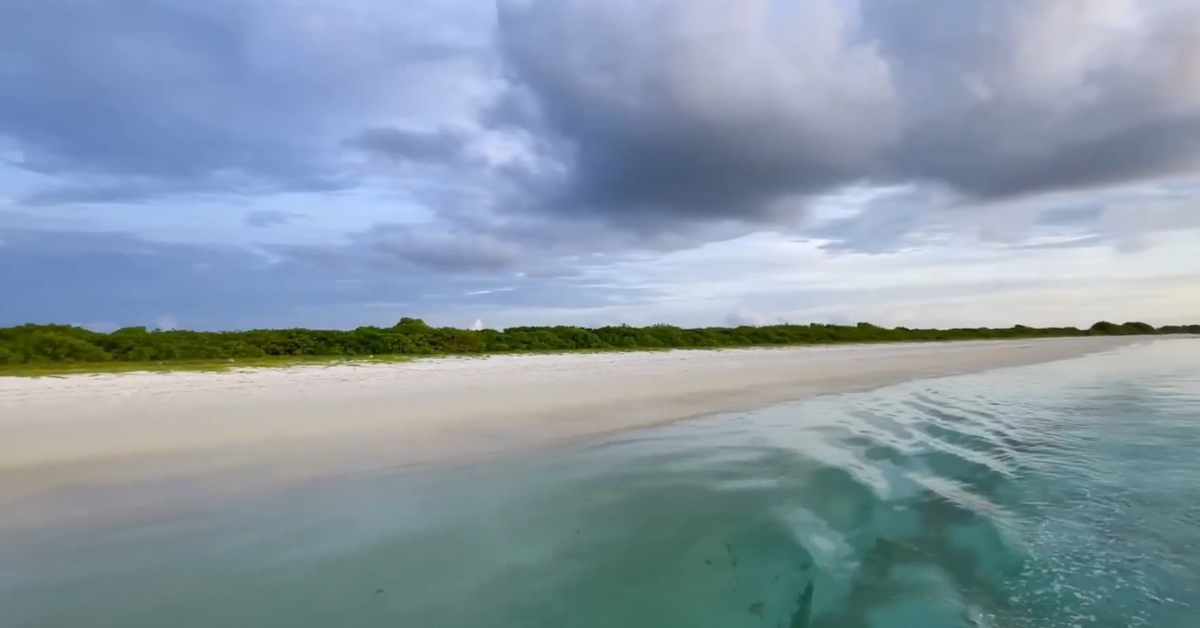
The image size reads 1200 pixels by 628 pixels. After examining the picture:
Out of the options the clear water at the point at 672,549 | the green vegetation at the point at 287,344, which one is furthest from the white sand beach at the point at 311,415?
the green vegetation at the point at 287,344

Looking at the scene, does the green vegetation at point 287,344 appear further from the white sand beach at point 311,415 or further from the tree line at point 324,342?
the white sand beach at point 311,415

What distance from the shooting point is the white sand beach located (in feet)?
21.4

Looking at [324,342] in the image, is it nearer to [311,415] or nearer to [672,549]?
[311,415]

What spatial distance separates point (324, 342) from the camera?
2523 cm

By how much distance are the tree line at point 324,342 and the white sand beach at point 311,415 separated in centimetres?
654

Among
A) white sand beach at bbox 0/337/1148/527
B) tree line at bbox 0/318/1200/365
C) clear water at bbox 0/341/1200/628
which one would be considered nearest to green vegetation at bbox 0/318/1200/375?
tree line at bbox 0/318/1200/365

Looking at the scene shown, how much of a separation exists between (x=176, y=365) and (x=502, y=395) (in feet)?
35.0

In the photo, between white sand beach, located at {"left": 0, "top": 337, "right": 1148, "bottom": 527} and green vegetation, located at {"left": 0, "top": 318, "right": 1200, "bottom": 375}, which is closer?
white sand beach, located at {"left": 0, "top": 337, "right": 1148, "bottom": 527}

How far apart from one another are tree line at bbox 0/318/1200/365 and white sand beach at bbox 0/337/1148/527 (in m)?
6.54

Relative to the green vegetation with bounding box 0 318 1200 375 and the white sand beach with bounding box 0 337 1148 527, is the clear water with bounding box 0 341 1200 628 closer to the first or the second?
the white sand beach with bounding box 0 337 1148 527

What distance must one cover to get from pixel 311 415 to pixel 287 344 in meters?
16.4

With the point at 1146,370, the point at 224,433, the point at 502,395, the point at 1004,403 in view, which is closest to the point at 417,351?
the point at 502,395

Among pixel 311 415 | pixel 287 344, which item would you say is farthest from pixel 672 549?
pixel 287 344

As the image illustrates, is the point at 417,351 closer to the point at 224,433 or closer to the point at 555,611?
the point at 224,433
